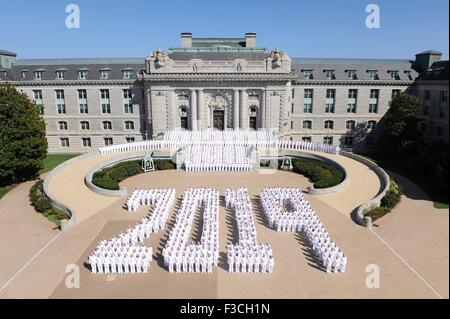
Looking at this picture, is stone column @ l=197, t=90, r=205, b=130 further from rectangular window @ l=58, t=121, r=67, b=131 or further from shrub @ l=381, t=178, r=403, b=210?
shrub @ l=381, t=178, r=403, b=210

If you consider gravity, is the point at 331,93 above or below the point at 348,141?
above

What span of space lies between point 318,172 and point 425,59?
38.9 m

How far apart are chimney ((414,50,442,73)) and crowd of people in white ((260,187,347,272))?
152 feet

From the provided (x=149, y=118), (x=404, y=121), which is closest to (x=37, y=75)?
(x=149, y=118)

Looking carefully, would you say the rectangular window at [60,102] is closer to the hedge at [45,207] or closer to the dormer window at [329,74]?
the hedge at [45,207]

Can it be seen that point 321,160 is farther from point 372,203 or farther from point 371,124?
point 371,124

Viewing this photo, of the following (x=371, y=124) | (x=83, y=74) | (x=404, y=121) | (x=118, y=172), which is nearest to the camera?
(x=118, y=172)

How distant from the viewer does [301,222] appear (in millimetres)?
30094

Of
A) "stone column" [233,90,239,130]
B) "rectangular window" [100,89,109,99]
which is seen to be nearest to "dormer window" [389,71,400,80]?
"stone column" [233,90,239,130]

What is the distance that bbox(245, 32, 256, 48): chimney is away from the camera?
66.1 metres

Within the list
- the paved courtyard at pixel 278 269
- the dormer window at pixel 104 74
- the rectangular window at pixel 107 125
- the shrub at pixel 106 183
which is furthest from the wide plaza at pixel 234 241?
the dormer window at pixel 104 74

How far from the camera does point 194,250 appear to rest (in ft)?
80.5

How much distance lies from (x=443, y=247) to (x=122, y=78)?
209 feet
